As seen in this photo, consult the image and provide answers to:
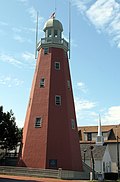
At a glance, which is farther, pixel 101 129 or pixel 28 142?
pixel 101 129

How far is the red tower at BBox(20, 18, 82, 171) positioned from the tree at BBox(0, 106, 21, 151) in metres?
2.28

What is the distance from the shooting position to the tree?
40.7 meters

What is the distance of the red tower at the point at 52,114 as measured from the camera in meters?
36.8

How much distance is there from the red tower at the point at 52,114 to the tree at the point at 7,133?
2281 mm

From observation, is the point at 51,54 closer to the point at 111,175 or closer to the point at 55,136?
the point at 55,136

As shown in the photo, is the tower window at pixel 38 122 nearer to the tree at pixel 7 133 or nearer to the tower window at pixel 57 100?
the tower window at pixel 57 100

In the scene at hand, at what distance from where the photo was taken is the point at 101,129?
6656cm

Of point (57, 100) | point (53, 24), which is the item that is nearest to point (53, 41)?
point (53, 24)

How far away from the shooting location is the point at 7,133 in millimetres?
41000

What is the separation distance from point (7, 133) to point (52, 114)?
758 centimetres

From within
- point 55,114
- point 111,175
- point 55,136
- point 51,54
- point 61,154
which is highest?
point 51,54

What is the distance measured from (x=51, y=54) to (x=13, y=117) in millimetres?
10876

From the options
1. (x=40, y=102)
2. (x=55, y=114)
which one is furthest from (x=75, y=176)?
(x=40, y=102)

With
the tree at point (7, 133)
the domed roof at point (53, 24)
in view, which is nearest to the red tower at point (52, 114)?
the domed roof at point (53, 24)
